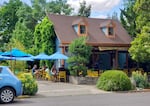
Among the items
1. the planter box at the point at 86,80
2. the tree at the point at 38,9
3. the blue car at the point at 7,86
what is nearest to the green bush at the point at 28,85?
the blue car at the point at 7,86

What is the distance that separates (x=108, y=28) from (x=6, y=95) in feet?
72.6

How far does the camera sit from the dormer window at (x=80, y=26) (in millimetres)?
34656

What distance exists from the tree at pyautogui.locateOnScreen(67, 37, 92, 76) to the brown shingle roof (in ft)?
12.9

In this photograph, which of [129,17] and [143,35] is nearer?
[143,35]

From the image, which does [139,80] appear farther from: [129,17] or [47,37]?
[129,17]

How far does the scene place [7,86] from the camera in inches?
611

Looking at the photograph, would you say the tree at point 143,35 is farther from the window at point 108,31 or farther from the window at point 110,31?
the window at point 110,31

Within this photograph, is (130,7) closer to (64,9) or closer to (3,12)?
(64,9)

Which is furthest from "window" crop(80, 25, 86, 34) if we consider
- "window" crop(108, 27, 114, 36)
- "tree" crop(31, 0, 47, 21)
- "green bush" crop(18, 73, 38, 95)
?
"tree" crop(31, 0, 47, 21)

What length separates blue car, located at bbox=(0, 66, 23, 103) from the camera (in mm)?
15359

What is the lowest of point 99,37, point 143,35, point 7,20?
point 143,35

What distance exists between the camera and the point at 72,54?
29.0 metres

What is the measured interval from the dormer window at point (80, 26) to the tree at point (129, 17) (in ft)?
18.7

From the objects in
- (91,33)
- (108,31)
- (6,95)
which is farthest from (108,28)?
(6,95)
